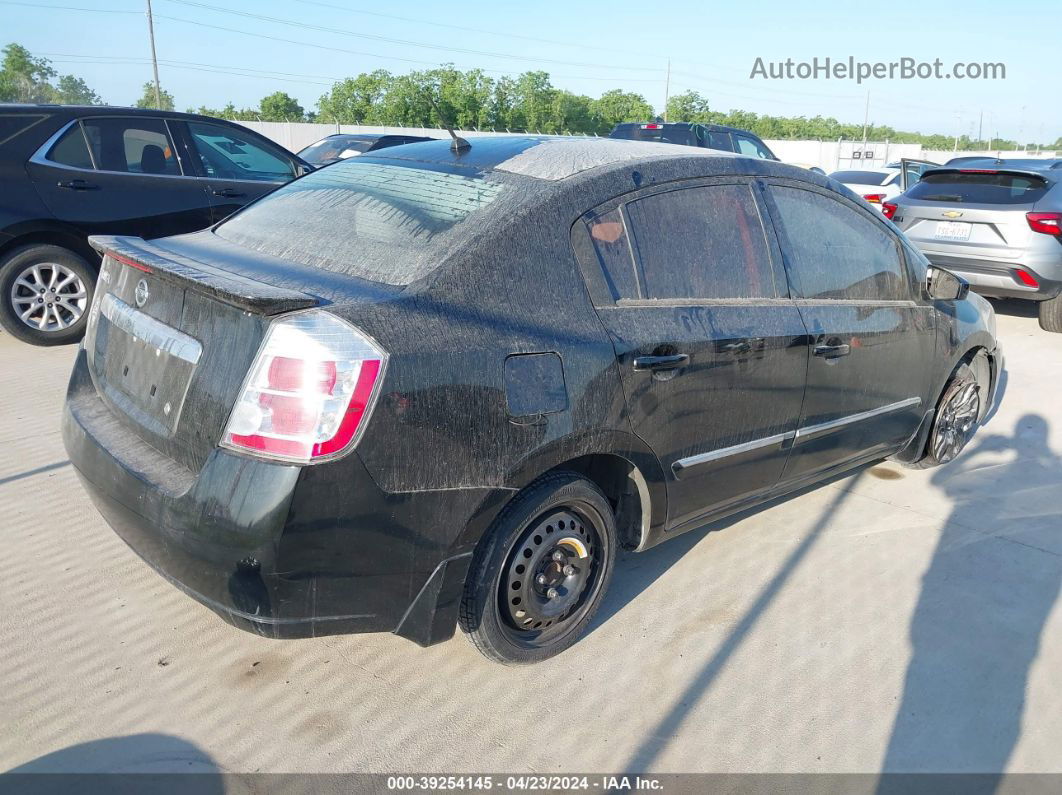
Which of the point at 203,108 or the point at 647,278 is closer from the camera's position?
the point at 647,278

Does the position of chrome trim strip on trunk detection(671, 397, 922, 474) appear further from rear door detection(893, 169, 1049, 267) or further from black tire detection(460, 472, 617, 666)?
rear door detection(893, 169, 1049, 267)

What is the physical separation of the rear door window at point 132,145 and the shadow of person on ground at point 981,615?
6061 millimetres

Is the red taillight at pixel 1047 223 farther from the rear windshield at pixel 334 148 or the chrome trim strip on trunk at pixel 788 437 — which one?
the rear windshield at pixel 334 148

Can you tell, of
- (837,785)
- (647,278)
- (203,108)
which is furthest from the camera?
(203,108)

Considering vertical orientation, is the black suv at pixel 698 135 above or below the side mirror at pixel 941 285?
above

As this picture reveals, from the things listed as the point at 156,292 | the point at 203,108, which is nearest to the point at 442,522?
the point at 156,292

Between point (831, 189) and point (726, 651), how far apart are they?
2122 mm

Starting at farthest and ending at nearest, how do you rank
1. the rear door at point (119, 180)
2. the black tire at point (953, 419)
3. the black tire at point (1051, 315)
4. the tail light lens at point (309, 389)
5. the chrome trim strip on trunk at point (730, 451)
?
the black tire at point (1051, 315)
the rear door at point (119, 180)
the black tire at point (953, 419)
the chrome trim strip on trunk at point (730, 451)
the tail light lens at point (309, 389)

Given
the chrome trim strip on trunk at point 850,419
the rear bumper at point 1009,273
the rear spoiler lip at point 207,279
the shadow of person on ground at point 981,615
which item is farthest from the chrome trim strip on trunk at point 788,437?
the rear bumper at point 1009,273

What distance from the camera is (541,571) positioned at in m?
2.95

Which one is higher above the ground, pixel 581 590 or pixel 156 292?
pixel 156 292

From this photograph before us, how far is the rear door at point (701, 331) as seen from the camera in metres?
2.95

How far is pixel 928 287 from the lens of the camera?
14.4 ft

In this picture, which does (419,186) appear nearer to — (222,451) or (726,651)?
(222,451)
